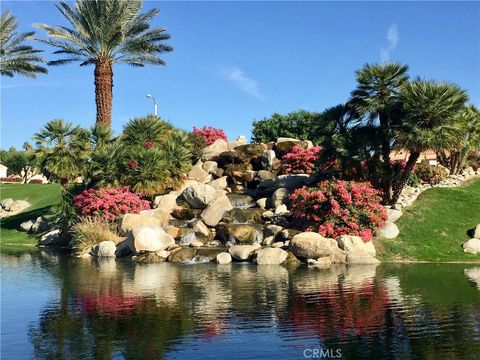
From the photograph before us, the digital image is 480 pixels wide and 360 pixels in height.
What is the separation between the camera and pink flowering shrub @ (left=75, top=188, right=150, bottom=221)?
29.2 metres

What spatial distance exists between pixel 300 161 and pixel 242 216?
9.02 metres

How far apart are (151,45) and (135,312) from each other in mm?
28921

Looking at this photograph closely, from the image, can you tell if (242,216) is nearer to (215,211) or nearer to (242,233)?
(215,211)

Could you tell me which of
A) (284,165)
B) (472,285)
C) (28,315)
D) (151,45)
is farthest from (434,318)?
(151,45)

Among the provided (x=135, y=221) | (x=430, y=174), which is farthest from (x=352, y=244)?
(x=135, y=221)

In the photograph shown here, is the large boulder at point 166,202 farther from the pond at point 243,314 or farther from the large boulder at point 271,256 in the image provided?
the pond at point 243,314

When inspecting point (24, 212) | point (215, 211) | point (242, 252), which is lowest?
point (242, 252)

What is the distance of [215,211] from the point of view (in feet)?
92.2

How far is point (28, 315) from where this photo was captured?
12.6 meters

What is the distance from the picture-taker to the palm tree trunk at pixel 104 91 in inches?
1410

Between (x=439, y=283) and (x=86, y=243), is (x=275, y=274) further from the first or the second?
(x=86, y=243)

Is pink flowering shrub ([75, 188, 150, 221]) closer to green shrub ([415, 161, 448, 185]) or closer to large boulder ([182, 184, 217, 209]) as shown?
large boulder ([182, 184, 217, 209])

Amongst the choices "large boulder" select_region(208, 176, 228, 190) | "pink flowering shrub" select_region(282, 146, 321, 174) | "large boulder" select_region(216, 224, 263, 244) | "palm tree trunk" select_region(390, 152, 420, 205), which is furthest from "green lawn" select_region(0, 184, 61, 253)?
"palm tree trunk" select_region(390, 152, 420, 205)

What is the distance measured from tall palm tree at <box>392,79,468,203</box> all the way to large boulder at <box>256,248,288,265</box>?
9.11 meters
